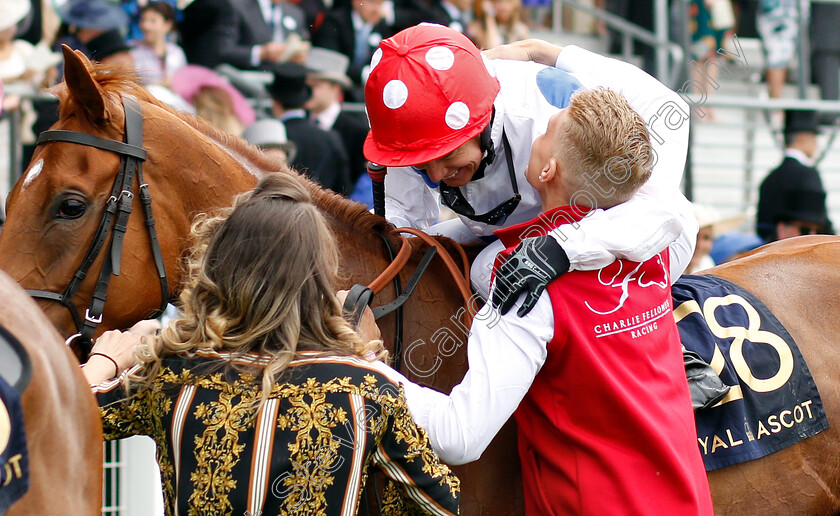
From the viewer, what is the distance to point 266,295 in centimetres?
182

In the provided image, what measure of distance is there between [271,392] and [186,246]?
98 centimetres

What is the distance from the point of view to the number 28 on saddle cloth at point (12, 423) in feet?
4.33

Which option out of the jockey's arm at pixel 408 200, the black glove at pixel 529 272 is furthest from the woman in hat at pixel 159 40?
the black glove at pixel 529 272

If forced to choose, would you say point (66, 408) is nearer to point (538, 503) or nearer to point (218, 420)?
point (218, 420)

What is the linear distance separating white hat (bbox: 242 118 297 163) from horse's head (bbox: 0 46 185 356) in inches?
124

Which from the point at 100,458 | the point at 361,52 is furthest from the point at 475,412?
the point at 361,52

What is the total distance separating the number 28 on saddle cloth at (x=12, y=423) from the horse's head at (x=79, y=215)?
1.10 metres

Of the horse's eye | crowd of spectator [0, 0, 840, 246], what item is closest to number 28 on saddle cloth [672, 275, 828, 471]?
the horse's eye

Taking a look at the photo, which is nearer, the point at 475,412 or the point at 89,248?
the point at 475,412

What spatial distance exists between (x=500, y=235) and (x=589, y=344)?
1.47ft

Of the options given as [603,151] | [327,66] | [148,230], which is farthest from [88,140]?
[327,66]

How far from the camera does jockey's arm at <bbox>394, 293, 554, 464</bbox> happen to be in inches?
80.1

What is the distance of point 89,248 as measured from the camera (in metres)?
2.46

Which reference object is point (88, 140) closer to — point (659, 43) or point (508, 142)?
point (508, 142)
